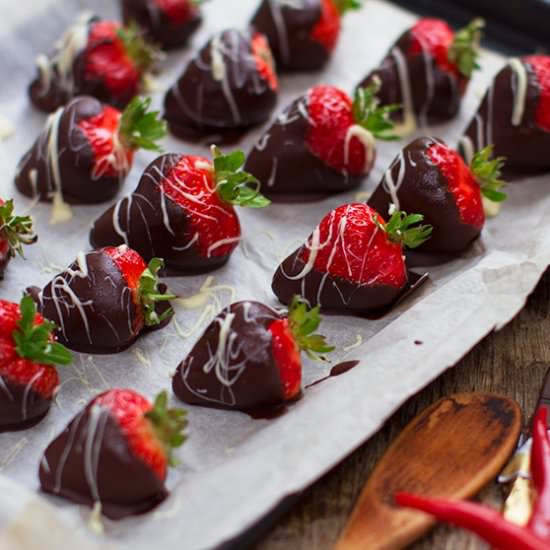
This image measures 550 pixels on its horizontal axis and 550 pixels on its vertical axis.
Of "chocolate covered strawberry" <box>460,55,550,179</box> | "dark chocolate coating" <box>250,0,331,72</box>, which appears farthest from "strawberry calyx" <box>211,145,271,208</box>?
"dark chocolate coating" <box>250,0,331,72</box>

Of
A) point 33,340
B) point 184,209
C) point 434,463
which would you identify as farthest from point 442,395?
point 33,340

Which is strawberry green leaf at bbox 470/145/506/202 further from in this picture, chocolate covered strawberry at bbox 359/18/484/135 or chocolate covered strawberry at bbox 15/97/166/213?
chocolate covered strawberry at bbox 15/97/166/213

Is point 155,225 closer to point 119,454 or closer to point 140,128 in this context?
point 140,128

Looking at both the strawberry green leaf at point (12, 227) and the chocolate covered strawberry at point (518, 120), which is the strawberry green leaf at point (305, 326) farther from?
the chocolate covered strawberry at point (518, 120)

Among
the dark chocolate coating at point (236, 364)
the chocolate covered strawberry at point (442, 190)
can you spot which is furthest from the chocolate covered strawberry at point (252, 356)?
the chocolate covered strawberry at point (442, 190)

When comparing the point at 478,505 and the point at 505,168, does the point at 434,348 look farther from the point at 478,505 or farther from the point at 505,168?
the point at 505,168

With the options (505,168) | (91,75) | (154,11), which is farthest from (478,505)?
(154,11)
